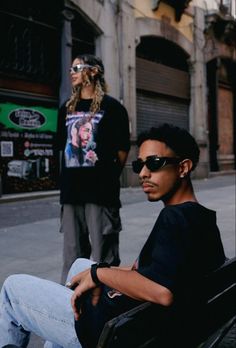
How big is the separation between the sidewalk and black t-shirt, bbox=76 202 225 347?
1.69 meters

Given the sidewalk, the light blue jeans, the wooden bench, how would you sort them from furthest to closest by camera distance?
the sidewalk < the light blue jeans < the wooden bench

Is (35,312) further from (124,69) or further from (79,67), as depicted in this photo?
(124,69)

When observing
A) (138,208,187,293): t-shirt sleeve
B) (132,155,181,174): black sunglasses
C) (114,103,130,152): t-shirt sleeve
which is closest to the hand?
(138,208,187,293): t-shirt sleeve

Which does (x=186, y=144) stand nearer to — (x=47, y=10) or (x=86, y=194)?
(x=86, y=194)

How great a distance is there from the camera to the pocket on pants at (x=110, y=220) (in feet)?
12.5

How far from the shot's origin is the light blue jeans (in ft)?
6.57

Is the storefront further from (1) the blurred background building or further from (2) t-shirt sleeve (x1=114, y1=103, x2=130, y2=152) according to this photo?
(2) t-shirt sleeve (x1=114, y1=103, x2=130, y2=152)

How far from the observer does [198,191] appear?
12.8m

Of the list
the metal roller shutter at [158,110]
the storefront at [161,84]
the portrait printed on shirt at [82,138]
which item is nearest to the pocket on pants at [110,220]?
the portrait printed on shirt at [82,138]

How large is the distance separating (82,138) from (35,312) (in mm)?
1842

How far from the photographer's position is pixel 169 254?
1.68 meters

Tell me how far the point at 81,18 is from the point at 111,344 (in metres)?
12.9

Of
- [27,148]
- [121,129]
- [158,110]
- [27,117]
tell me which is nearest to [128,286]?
[121,129]

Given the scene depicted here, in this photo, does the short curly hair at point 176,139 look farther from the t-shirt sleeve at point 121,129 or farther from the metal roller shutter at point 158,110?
the metal roller shutter at point 158,110
